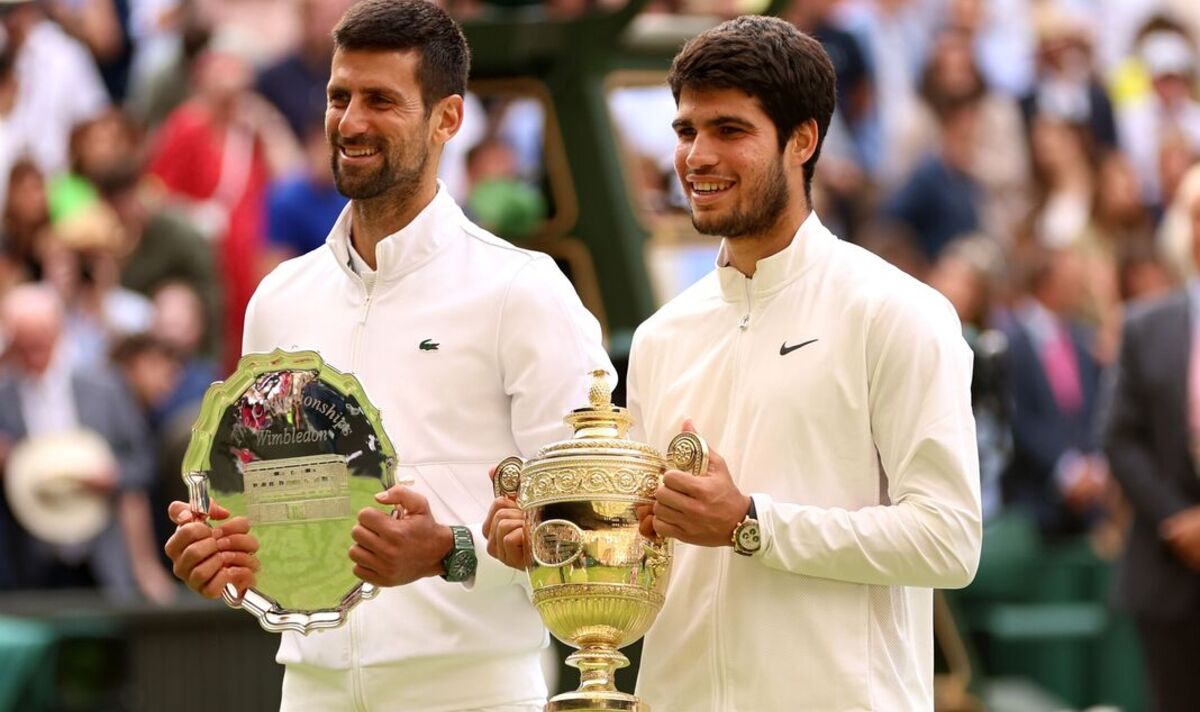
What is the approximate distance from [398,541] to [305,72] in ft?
28.8

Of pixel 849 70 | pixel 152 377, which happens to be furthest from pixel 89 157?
pixel 849 70

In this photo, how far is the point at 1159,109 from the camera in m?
16.1

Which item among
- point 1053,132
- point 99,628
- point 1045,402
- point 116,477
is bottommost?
point 99,628

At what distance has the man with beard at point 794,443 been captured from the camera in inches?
177

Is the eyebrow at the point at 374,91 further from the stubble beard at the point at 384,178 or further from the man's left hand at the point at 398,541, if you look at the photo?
the man's left hand at the point at 398,541

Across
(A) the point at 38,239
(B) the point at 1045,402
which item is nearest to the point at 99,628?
(A) the point at 38,239

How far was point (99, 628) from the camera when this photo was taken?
32.1 feet

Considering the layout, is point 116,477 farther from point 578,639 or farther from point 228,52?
point 578,639

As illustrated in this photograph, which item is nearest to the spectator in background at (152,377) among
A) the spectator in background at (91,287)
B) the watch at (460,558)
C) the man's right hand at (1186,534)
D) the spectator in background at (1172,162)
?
the spectator in background at (91,287)

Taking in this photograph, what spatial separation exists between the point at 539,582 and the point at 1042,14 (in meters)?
12.4

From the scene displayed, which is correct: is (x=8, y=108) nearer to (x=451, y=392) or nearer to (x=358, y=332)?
(x=358, y=332)

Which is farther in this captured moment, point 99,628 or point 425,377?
point 99,628

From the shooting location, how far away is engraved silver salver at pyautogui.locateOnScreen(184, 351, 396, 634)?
187 inches

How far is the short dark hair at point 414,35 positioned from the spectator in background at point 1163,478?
4.20 metres
